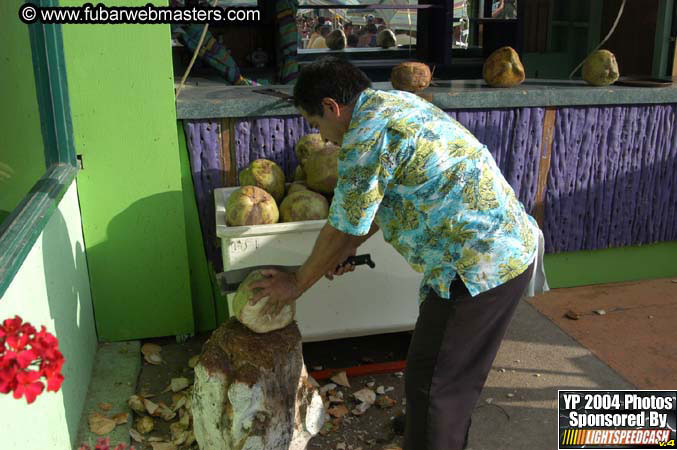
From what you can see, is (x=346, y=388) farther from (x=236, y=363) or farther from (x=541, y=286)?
(x=541, y=286)

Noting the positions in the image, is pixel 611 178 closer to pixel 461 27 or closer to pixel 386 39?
pixel 386 39

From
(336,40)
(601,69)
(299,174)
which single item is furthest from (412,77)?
(336,40)

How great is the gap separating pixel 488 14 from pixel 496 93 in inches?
122

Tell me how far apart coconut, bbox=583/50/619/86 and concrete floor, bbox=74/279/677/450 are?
1.37 metres

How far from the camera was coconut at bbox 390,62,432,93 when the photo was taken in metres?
3.96

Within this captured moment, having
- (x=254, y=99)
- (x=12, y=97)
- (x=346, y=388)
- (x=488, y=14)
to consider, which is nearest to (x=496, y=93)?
(x=254, y=99)

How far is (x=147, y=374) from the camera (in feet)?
11.8

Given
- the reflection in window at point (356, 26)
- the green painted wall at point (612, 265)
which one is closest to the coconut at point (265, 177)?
the green painted wall at point (612, 265)

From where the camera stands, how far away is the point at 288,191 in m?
3.58

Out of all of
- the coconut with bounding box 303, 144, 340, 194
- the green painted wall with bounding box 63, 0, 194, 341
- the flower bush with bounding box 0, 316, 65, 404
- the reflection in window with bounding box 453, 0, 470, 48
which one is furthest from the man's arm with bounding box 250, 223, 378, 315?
the reflection in window with bounding box 453, 0, 470, 48

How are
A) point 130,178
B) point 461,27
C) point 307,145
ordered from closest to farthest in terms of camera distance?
point 130,178 < point 307,145 < point 461,27

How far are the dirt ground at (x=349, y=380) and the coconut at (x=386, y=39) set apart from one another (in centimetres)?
366

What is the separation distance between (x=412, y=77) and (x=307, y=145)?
2.60ft

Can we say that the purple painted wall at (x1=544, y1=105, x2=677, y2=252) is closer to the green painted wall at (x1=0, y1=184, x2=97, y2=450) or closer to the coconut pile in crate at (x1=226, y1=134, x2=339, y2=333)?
the coconut pile in crate at (x1=226, y1=134, x2=339, y2=333)
